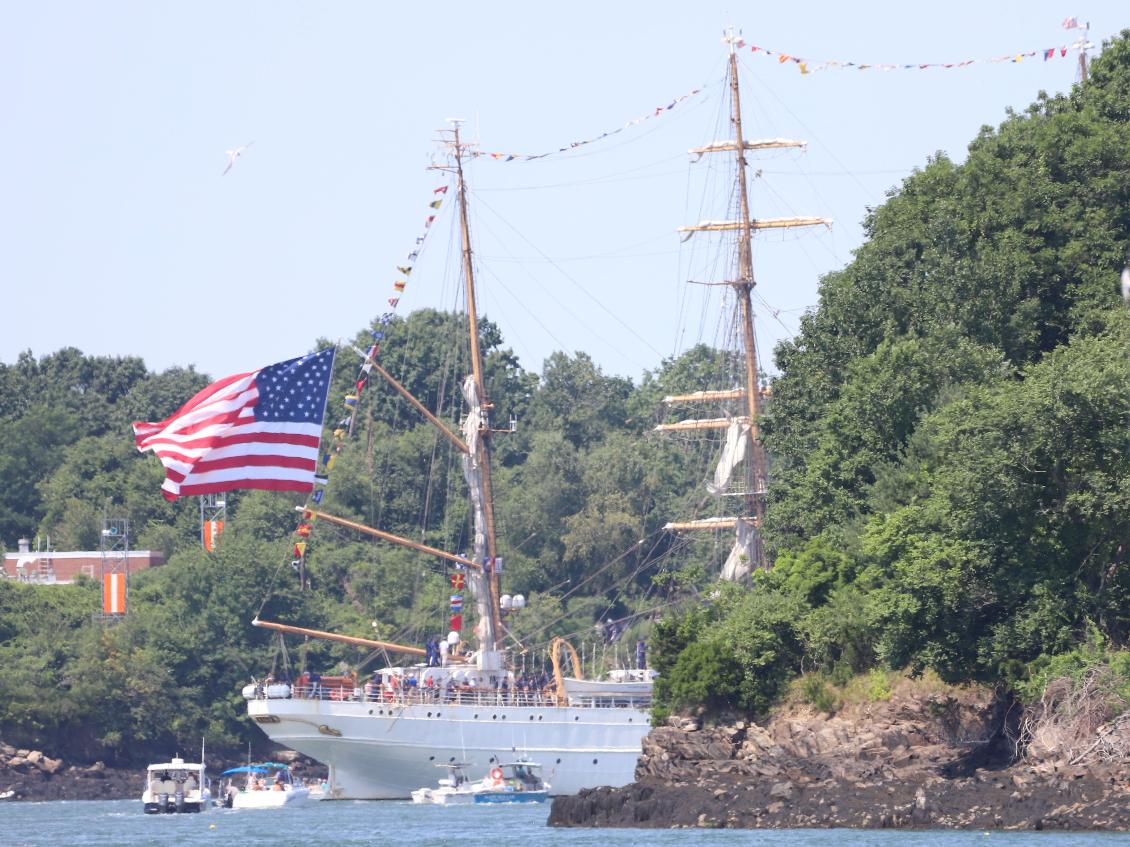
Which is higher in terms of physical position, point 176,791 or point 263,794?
point 176,791

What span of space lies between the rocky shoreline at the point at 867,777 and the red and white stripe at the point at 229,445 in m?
11.5

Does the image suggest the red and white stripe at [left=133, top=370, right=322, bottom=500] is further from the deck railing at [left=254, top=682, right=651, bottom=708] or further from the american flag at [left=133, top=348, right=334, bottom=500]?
the deck railing at [left=254, top=682, right=651, bottom=708]

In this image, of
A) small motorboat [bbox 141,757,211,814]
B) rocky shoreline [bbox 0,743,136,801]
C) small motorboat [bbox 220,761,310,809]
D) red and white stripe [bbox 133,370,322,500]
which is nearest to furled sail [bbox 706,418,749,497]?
small motorboat [bbox 220,761,310,809]

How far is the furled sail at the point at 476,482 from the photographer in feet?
269

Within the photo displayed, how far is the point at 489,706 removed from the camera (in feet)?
281

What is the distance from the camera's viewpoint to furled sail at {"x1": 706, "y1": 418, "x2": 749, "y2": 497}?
84.2m

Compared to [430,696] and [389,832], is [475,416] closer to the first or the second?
[430,696]

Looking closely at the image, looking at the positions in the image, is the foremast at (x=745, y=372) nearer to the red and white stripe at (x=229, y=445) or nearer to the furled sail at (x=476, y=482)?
the furled sail at (x=476, y=482)

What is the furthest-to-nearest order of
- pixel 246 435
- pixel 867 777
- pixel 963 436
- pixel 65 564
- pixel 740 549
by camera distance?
pixel 65 564
pixel 740 549
pixel 246 435
pixel 867 777
pixel 963 436

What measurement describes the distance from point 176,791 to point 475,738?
441 inches

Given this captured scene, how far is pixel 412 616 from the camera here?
4149 inches

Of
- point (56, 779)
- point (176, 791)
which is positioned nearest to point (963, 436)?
point (176, 791)

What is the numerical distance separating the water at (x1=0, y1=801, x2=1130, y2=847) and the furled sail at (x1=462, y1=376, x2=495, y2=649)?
8.13m

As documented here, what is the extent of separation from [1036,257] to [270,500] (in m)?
62.3
